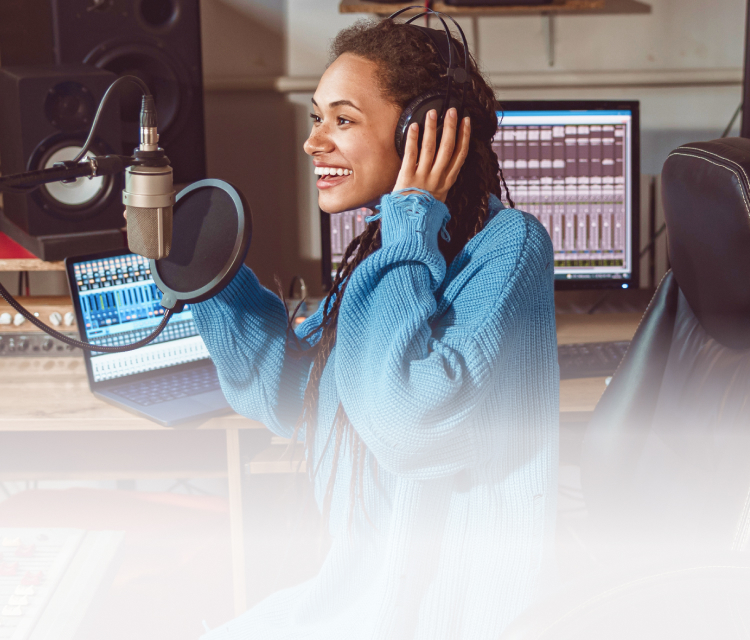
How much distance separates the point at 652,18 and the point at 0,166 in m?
1.47

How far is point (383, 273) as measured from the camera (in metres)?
0.81

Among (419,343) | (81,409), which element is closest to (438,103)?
(419,343)

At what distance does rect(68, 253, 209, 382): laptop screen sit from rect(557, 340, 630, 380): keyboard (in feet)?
2.31

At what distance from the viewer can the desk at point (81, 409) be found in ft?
4.09

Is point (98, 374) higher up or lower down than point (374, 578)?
higher up

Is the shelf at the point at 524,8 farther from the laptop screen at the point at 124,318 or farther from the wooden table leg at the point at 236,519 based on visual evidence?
the wooden table leg at the point at 236,519

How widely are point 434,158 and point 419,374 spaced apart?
277 mm

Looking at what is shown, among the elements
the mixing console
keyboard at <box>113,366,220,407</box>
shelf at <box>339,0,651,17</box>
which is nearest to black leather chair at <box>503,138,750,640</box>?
the mixing console

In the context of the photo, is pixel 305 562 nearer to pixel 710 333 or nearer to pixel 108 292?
pixel 108 292

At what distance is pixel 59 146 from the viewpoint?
139 cm

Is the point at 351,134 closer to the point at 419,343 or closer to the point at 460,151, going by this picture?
the point at 460,151

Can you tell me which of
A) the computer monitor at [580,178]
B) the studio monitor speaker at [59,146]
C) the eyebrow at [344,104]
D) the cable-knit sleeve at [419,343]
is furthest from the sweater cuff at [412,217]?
the computer monitor at [580,178]

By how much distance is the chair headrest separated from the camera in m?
0.81

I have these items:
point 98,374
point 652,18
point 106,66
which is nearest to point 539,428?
point 98,374
